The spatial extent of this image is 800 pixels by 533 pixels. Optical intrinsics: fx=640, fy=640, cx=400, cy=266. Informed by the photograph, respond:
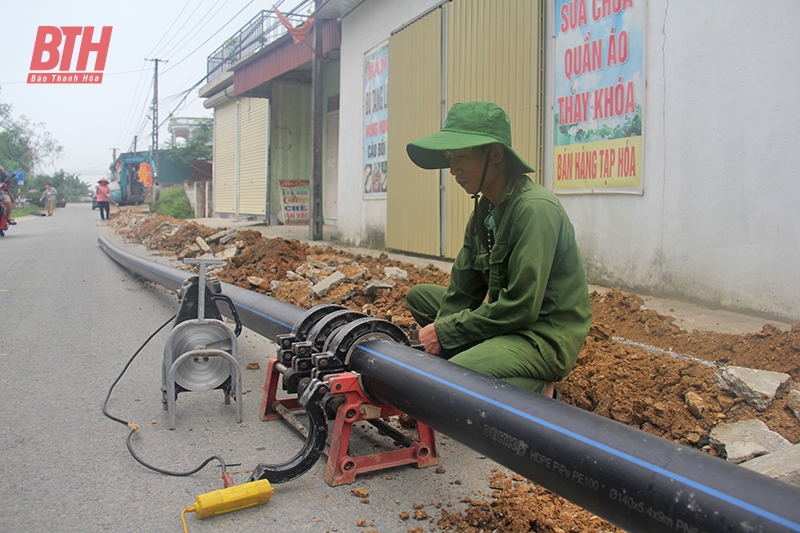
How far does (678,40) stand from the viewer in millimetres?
5730

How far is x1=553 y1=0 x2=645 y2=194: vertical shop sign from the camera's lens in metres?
6.20

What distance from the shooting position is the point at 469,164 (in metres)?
3.01

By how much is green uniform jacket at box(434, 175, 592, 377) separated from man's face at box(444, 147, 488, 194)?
0.16 meters

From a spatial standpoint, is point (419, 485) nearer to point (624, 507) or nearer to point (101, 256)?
point (624, 507)

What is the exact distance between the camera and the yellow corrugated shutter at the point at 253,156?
21578 millimetres

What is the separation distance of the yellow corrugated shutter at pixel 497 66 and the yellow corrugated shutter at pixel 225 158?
1727cm

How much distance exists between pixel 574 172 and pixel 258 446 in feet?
16.2

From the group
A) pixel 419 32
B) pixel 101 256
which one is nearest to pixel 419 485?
pixel 419 32

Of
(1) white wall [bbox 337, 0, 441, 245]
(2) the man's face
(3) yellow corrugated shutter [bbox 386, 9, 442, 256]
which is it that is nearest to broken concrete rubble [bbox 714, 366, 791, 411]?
(2) the man's face

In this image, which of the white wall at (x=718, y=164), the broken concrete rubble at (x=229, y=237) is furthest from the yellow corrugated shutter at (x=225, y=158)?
the white wall at (x=718, y=164)

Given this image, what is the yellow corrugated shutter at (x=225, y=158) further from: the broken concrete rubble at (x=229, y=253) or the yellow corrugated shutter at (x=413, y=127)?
the yellow corrugated shutter at (x=413, y=127)

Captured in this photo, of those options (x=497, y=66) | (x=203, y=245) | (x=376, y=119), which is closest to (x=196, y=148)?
(x=203, y=245)

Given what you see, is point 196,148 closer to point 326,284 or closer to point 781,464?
point 326,284

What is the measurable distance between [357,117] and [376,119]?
0.95 metres
